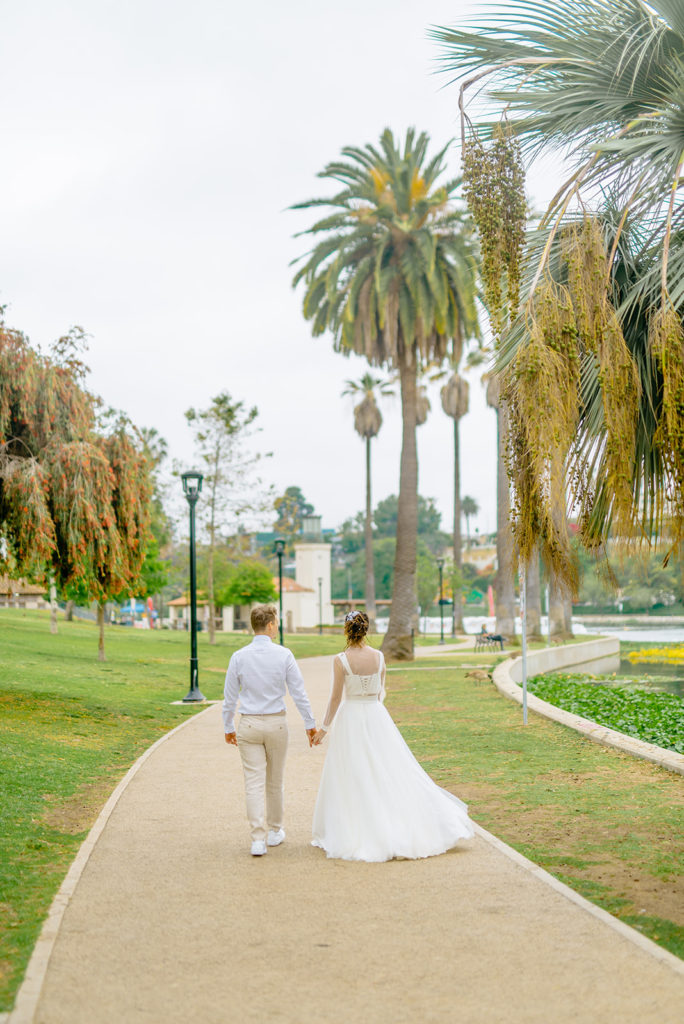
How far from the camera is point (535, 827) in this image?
8688mm

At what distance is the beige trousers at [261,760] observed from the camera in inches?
292

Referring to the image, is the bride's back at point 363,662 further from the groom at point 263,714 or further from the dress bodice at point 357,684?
the groom at point 263,714

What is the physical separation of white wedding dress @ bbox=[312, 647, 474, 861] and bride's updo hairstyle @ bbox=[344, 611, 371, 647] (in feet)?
0.35

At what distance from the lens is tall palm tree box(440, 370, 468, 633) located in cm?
6391

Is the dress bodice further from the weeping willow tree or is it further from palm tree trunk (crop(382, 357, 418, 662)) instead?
palm tree trunk (crop(382, 357, 418, 662))

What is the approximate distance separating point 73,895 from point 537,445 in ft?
13.0

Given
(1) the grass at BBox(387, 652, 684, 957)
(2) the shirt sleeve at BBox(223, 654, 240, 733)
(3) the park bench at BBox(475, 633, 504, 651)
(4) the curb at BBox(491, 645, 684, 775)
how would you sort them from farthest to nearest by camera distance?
(3) the park bench at BBox(475, 633, 504, 651) < (4) the curb at BBox(491, 645, 684, 775) < (2) the shirt sleeve at BBox(223, 654, 240, 733) < (1) the grass at BBox(387, 652, 684, 957)

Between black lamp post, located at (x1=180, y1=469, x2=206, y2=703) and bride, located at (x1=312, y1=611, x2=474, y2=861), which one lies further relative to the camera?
black lamp post, located at (x1=180, y1=469, x2=206, y2=703)

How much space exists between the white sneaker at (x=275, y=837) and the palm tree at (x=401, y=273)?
2373 cm

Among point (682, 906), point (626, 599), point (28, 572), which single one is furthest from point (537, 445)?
point (626, 599)

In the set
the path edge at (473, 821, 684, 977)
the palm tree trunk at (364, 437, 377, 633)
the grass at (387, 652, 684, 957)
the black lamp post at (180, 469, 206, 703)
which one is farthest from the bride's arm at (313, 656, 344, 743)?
the palm tree trunk at (364, 437, 377, 633)

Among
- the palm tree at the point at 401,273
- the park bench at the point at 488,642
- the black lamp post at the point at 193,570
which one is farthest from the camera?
the park bench at the point at 488,642

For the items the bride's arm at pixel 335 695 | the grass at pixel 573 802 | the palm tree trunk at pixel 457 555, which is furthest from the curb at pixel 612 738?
the palm tree trunk at pixel 457 555

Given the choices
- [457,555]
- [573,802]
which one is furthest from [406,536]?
[457,555]
